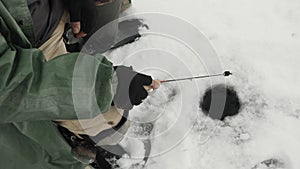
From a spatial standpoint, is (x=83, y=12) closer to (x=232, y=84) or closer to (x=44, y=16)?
(x=44, y=16)

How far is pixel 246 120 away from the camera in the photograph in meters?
1.53

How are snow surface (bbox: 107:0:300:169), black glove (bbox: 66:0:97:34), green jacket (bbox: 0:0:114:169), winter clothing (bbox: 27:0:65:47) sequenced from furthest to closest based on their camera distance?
snow surface (bbox: 107:0:300:169)
black glove (bbox: 66:0:97:34)
winter clothing (bbox: 27:0:65:47)
green jacket (bbox: 0:0:114:169)

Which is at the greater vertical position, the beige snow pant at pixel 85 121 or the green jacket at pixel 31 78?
the green jacket at pixel 31 78

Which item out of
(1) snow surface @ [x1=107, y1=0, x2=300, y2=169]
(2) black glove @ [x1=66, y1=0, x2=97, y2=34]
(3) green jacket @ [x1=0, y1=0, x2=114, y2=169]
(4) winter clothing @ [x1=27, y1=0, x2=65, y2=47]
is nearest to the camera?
(3) green jacket @ [x1=0, y1=0, x2=114, y2=169]

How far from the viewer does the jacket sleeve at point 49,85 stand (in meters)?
0.88

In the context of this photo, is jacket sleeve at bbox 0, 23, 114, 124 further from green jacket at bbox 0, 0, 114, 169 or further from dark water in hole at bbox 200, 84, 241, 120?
dark water in hole at bbox 200, 84, 241, 120

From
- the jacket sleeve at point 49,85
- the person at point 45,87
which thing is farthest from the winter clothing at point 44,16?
the jacket sleeve at point 49,85

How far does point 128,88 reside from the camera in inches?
42.8

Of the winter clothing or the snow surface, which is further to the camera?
the snow surface

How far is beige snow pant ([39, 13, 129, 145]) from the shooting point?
1068mm

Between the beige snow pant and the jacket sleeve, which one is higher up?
the jacket sleeve

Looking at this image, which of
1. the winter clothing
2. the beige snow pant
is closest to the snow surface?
the beige snow pant

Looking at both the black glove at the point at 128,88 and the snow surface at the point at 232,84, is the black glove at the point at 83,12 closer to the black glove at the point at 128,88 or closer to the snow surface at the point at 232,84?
the black glove at the point at 128,88

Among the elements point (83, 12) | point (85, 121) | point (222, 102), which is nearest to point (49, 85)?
point (85, 121)
